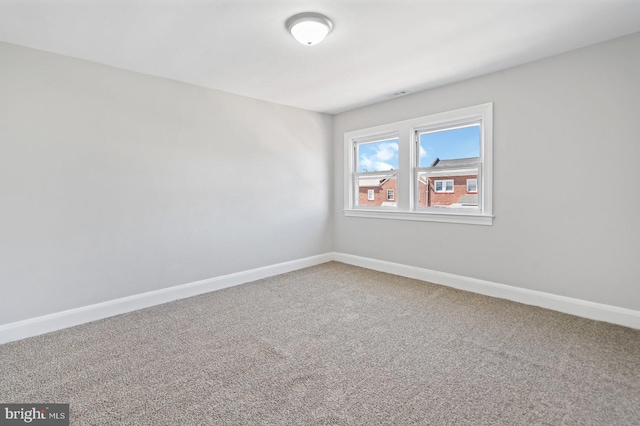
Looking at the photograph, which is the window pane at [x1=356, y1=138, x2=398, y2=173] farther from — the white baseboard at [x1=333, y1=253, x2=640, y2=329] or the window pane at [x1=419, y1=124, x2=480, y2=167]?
the white baseboard at [x1=333, y1=253, x2=640, y2=329]

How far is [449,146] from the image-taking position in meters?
3.80

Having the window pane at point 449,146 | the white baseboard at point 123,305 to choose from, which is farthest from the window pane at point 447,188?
the white baseboard at point 123,305

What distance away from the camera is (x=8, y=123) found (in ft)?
8.25

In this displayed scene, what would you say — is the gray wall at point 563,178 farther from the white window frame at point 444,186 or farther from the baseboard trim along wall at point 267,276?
the white window frame at point 444,186

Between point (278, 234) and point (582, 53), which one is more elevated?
point (582, 53)

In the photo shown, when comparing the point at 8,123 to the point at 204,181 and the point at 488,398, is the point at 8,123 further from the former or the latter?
the point at 488,398

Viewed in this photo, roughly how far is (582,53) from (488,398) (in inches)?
118

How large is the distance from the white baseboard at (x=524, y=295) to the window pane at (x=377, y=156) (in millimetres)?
1394

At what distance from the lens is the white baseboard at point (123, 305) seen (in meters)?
2.58

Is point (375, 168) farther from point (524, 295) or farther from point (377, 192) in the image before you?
point (524, 295)

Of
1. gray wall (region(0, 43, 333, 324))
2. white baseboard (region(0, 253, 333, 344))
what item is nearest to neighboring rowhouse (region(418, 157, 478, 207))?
gray wall (region(0, 43, 333, 324))

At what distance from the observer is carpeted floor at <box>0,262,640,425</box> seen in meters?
1.68

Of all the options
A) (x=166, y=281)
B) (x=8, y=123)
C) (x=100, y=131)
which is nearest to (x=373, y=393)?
(x=166, y=281)
